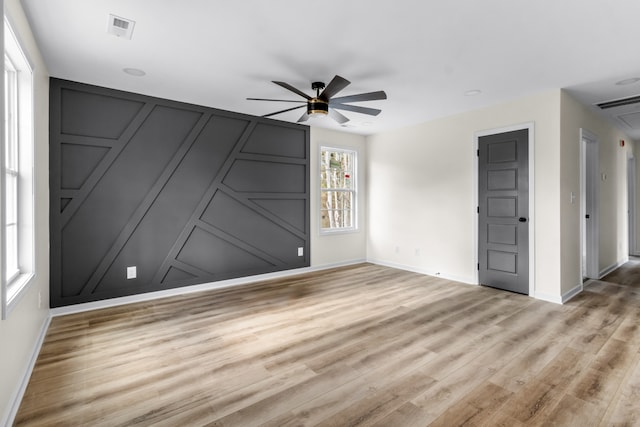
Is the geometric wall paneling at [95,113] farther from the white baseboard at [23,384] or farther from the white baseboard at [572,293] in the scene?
the white baseboard at [572,293]

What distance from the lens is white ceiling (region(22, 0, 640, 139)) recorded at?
2.31m

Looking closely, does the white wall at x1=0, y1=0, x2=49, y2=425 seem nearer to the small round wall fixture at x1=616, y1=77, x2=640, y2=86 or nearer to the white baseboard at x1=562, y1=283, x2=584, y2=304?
the white baseboard at x1=562, y1=283, x2=584, y2=304

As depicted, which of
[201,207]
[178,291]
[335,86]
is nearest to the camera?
[335,86]

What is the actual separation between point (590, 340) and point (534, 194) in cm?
188

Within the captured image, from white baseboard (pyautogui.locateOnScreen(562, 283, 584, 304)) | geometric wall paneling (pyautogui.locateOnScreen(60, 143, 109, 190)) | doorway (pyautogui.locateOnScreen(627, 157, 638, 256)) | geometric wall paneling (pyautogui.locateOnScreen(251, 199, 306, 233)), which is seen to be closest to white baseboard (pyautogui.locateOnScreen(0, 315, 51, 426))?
geometric wall paneling (pyautogui.locateOnScreen(60, 143, 109, 190))

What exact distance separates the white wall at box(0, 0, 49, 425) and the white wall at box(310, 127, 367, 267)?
364 cm

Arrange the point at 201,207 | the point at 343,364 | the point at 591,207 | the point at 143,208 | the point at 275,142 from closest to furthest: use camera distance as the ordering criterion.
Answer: the point at 343,364 < the point at 143,208 < the point at 201,207 < the point at 591,207 < the point at 275,142

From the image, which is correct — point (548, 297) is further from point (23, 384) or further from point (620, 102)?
point (23, 384)

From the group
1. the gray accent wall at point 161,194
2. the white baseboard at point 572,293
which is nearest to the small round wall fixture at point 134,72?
the gray accent wall at point 161,194

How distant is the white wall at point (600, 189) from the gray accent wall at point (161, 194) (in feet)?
12.3

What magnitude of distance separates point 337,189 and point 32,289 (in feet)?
15.1

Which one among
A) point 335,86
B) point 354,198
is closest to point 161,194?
point 335,86

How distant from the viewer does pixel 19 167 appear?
101 inches

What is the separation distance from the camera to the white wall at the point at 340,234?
5.79 metres
